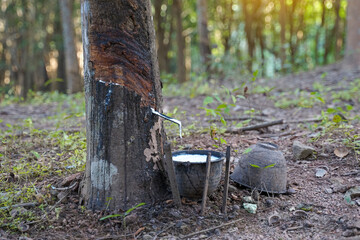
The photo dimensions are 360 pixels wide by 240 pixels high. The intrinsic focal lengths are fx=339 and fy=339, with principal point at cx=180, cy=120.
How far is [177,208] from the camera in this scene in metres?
2.33

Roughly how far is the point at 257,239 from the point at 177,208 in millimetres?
563

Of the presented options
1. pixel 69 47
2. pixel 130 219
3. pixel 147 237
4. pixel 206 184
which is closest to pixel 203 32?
pixel 69 47

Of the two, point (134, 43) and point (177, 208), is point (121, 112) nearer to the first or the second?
point (134, 43)

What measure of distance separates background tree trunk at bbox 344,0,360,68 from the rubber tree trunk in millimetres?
7720

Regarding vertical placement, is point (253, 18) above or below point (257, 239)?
above

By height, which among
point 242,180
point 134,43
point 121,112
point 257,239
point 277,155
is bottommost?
point 257,239

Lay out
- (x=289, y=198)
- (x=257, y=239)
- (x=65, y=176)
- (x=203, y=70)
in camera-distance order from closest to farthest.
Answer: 1. (x=257, y=239)
2. (x=289, y=198)
3. (x=65, y=176)
4. (x=203, y=70)

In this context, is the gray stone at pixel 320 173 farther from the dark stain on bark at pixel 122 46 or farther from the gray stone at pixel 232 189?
the dark stain on bark at pixel 122 46

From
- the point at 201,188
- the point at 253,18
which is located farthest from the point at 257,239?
the point at 253,18

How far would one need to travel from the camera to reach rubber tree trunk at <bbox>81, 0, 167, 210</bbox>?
225 centimetres

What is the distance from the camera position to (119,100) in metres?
2.26

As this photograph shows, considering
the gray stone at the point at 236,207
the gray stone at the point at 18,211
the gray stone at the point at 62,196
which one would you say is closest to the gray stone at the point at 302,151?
the gray stone at the point at 236,207

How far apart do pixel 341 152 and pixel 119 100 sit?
7.15 feet

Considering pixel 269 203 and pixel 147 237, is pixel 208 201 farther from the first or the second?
pixel 147 237
